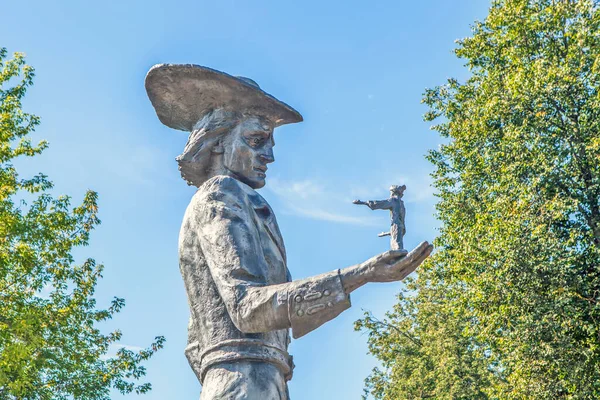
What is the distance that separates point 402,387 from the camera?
35.2 metres

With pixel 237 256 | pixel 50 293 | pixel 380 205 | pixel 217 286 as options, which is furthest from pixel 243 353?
pixel 50 293

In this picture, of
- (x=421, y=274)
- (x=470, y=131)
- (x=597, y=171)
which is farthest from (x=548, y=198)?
(x=421, y=274)

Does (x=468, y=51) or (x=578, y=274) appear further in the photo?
(x=468, y=51)

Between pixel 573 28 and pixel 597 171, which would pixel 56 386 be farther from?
pixel 573 28

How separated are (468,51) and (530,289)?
9.15 meters

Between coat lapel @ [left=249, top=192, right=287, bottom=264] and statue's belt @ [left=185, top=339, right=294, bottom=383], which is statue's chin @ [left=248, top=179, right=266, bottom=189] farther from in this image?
statue's belt @ [left=185, top=339, right=294, bottom=383]

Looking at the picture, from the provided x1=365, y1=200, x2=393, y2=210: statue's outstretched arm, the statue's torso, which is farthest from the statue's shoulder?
x1=365, y1=200, x2=393, y2=210: statue's outstretched arm

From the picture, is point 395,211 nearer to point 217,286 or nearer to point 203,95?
point 217,286

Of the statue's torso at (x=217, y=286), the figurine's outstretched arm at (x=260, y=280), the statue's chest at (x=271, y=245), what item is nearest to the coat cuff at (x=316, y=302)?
the figurine's outstretched arm at (x=260, y=280)

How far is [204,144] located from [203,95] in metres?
0.33

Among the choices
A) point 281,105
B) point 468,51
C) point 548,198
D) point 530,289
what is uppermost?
point 468,51

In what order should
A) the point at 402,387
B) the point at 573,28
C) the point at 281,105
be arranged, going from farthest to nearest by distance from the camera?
1. the point at 402,387
2. the point at 573,28
3. the point at 281,105

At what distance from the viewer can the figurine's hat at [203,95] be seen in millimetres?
5426

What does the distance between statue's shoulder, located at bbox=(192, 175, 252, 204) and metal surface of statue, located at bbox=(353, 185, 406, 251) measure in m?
0.94
